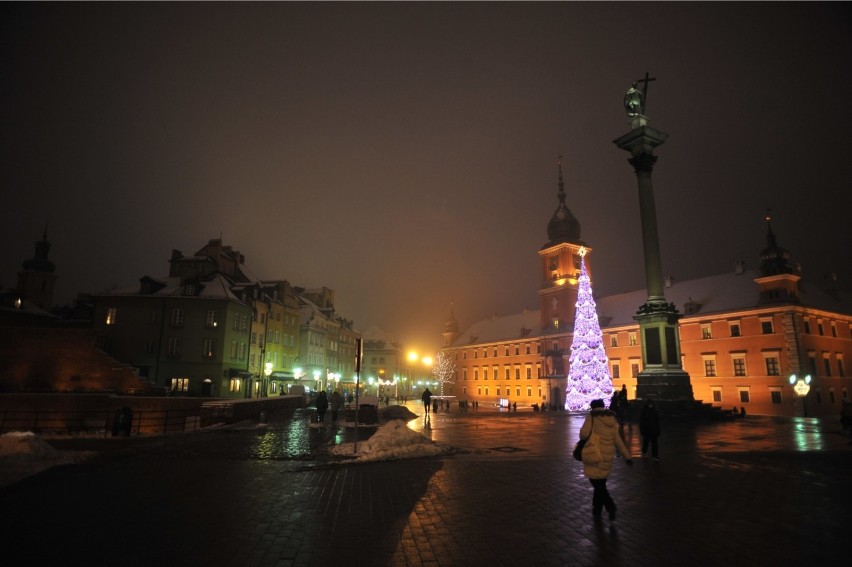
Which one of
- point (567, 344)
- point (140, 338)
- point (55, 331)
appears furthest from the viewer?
point (567, 344)

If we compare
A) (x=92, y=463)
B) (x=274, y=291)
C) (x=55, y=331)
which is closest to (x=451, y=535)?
(x=92, y=463)

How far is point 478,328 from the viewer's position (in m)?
101

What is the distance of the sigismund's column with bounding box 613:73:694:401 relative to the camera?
90.4 feet

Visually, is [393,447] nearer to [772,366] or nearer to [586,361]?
[586,361]

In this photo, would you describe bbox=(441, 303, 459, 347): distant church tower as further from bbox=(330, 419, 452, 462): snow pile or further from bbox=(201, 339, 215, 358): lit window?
bbox=(330, 419, 452, 462): snow pile

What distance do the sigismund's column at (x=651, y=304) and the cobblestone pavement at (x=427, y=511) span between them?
14.2 metres

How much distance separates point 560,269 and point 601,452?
231ft

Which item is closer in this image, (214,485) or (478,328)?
(214,485)

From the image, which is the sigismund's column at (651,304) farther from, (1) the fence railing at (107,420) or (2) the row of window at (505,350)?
(2) the row of window at (505,350)

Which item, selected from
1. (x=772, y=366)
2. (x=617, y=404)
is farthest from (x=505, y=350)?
(x=617, y=404)

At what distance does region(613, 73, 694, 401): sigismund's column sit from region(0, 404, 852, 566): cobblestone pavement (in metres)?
14.2

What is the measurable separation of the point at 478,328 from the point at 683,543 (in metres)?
95.3

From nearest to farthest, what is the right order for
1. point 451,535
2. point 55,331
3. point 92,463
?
point 451,535 → point 92,463 → point 55,331

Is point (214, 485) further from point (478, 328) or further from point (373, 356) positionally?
point (373, 356)
